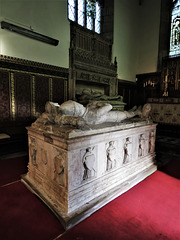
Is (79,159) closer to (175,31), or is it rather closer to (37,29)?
(37,29)

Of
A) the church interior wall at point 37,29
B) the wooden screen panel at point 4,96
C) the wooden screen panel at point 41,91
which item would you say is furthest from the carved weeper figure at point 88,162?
the church interior wall at point 37,29

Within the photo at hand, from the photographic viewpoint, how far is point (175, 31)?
778cm

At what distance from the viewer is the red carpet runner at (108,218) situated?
162cm

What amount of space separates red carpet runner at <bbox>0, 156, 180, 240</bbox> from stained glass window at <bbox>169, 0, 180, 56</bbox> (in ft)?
25.4

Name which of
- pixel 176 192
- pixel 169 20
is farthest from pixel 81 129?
pixel 169 20

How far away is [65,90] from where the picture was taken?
571 cm

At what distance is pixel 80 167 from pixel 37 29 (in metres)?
4.71

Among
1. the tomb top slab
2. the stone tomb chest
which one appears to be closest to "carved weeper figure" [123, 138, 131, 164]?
the stone tomb chest

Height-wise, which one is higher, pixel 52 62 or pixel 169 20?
pixel 169 20

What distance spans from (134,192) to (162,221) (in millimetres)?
618

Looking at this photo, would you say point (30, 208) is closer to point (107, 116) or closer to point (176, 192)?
point (107, 116)

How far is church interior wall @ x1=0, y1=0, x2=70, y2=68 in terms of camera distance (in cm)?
420

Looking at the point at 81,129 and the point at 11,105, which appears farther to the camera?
the point at 11,105

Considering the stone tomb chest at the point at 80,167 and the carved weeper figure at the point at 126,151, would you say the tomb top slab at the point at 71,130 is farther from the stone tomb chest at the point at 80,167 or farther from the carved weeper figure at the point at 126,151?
the carved weeper figure at the point at 126,151
